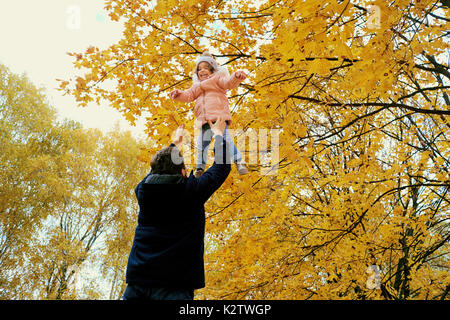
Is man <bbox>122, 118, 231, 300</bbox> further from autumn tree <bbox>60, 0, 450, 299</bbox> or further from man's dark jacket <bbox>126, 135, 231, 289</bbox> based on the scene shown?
autumn tree <bbox>60, 0, 450, 299</bbox>

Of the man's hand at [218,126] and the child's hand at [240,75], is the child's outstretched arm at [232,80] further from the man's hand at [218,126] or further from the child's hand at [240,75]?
the man's hand at [218,126]

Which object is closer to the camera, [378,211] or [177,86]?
[177,86]

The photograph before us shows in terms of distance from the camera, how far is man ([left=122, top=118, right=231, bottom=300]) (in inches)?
60.5

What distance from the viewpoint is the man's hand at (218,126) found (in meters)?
2.16

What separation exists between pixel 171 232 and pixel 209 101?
114cm

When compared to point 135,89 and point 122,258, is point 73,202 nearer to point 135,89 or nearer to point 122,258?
point 122,258

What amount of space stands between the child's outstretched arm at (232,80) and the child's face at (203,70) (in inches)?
7.6

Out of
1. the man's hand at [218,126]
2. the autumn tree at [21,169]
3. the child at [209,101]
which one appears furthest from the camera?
the autumn tree at [21,169]

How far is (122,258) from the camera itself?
1327cm

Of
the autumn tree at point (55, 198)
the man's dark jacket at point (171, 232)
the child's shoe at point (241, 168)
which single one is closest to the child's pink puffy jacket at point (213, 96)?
the child's shoe at point (241, 168)

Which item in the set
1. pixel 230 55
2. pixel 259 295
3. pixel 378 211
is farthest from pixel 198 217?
pixel 378 211

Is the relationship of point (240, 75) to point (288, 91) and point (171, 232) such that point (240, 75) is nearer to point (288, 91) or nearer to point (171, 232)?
point (288, 91)

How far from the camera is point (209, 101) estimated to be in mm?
2355
